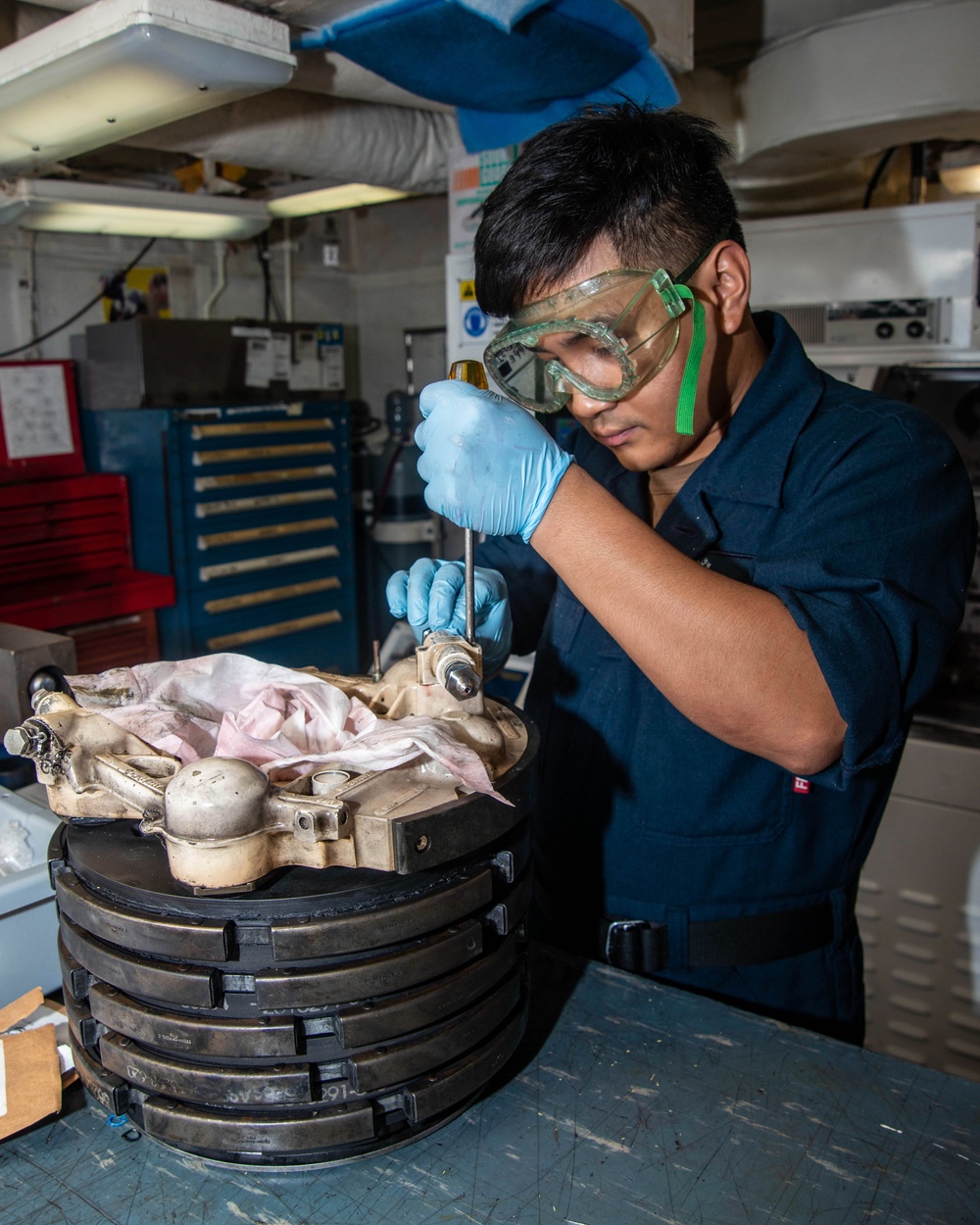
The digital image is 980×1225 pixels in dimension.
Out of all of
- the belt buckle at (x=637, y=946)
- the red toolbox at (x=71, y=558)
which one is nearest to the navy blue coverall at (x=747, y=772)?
the belt buckle at (x=637, y=946)

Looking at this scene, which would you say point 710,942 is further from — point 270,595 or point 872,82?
point 270,595

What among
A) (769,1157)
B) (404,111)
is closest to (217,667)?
(769,1157)

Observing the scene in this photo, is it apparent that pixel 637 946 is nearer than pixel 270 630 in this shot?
Yes

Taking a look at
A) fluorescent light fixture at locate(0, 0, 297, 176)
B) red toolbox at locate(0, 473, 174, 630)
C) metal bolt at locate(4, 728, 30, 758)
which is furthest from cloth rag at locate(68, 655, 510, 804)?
red toolbox at locate(0, 473, 174, 630)

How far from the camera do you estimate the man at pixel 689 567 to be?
1004 mm

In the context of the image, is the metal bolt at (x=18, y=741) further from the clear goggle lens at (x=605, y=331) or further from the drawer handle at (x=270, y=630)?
the drawer handle at (x=270, y=630)

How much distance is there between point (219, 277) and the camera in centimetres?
460

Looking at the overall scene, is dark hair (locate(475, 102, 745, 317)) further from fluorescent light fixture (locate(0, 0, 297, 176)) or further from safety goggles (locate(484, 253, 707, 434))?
fluorescent light fixture (locate(0, 0, 297, 176))

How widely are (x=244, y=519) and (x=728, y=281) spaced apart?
285cm

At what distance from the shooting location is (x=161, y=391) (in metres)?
3.56

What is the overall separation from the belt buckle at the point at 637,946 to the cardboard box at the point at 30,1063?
0.70m

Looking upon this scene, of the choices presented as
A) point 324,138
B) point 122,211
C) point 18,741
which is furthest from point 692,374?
point 122,211

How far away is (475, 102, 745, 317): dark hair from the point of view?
115cm

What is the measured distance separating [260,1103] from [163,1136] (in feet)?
0.32
